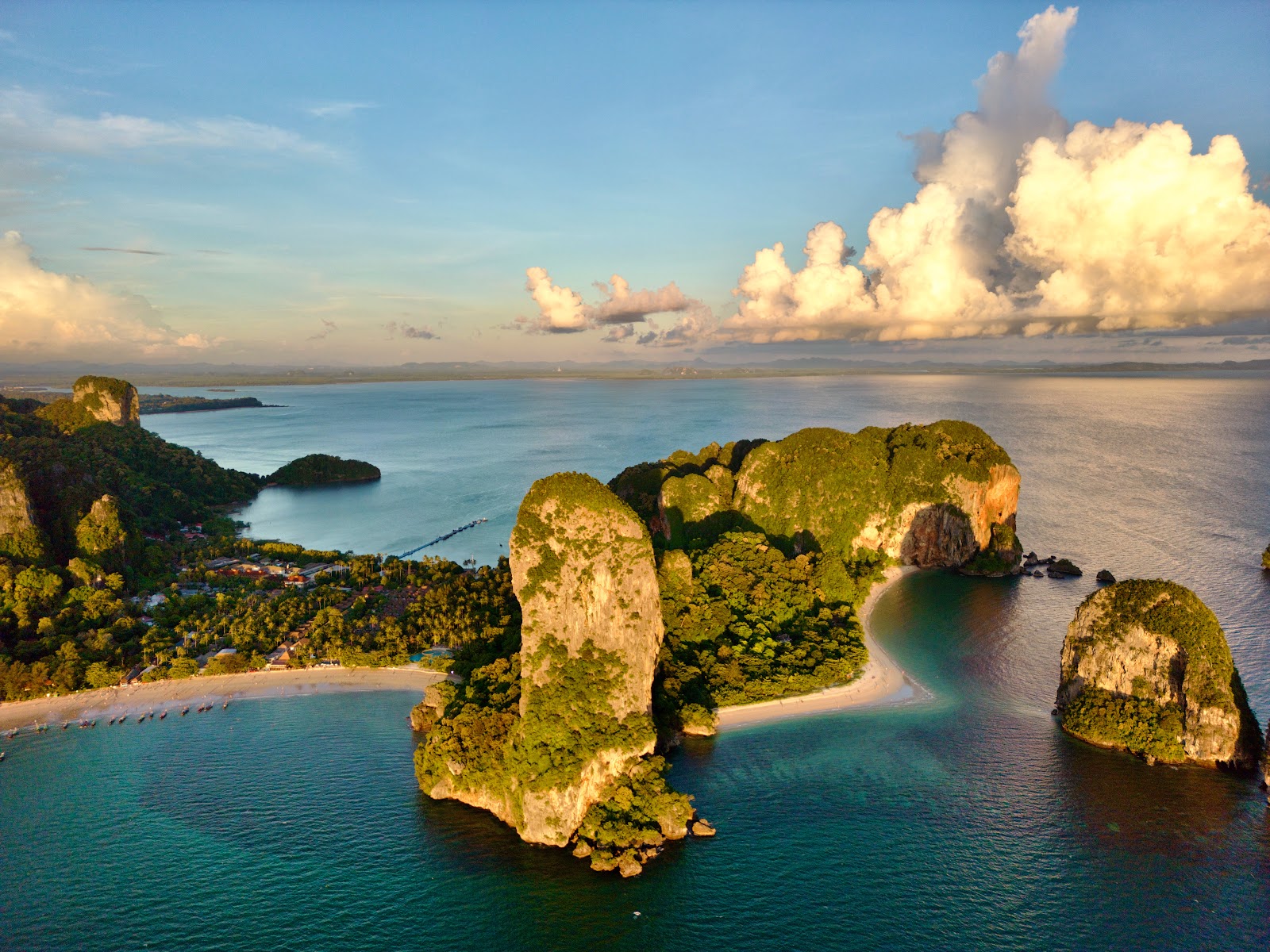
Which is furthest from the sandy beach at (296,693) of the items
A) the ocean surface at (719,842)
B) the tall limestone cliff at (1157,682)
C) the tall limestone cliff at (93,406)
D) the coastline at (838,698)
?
the tall limestone cliff at (93,406)

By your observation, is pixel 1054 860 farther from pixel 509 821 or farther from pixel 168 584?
pixel 168 584

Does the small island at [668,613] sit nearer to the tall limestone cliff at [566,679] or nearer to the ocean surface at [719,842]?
the tall limestone cliff at [566,679]

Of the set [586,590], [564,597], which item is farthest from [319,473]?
[586,590]

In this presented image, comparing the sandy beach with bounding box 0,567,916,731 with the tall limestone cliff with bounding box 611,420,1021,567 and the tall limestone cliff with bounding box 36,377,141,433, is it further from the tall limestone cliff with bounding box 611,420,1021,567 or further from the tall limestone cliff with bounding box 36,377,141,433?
the tall limestone cliff with bounding box 36,377,141,433

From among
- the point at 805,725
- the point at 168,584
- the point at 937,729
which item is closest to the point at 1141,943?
the point at 937,729

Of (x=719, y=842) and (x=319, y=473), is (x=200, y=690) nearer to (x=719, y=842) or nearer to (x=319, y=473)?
(x=719, y=842)

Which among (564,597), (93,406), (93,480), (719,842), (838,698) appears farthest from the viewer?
(93,406)
